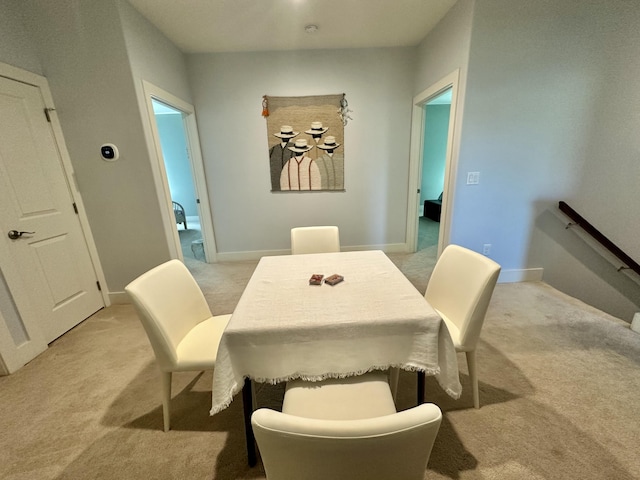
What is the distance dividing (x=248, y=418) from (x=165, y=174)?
7.45 ft

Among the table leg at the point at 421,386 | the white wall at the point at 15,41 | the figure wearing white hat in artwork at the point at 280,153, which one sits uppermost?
the white wall at the point at 15,41

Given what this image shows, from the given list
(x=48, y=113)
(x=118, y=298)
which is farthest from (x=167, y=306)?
(x=48, y=113)

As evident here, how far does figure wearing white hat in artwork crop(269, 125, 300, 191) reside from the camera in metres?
3.19

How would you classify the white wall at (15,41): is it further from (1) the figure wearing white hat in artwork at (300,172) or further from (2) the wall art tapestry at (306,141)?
(1) the figure wearing white hat in artwork at (300,172)

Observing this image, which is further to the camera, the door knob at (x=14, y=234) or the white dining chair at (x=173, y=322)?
the door knob at (x=14, y=234)

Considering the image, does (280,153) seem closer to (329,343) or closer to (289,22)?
(289,22)

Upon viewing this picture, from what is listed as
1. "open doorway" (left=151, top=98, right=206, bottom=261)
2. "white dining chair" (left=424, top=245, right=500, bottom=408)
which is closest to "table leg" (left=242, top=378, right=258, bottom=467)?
"white dining chair" (left=424, top=245, right=500, bottom=408)

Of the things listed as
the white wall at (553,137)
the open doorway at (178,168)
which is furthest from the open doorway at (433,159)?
the open doorway at (178,168)

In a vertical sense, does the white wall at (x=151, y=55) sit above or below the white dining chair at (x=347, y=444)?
above

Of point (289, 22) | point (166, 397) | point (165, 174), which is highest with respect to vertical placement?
point (289, 22)

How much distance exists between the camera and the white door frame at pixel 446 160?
2.37 metres

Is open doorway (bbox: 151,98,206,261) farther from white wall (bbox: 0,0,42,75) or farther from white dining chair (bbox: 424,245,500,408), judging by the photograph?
white dining chair (bbox: 424,245,500,408)

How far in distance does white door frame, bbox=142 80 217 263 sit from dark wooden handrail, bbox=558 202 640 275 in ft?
12.6

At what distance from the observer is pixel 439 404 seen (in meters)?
1.38
